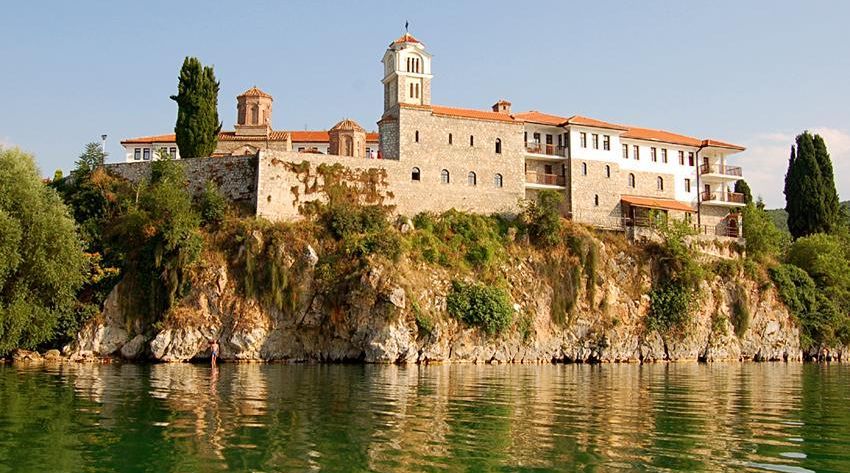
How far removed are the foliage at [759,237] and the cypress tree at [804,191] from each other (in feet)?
21.2

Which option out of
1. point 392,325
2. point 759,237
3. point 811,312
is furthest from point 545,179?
point 811,312

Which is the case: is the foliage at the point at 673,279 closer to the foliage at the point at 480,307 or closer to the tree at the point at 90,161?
the foliage at the point at 480,307

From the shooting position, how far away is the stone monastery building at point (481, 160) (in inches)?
1966

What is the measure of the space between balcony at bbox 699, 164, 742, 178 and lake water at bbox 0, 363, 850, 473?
37128 mm

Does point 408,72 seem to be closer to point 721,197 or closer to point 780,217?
point 721,197

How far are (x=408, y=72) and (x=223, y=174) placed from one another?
14.2m

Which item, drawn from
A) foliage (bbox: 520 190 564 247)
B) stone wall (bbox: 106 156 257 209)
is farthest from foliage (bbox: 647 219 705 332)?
stone wall (bbox: 106 156 257 209)

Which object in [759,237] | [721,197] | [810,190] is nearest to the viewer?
[759,237]

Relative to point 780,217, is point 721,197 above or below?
below

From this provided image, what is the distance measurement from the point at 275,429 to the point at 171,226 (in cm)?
3161

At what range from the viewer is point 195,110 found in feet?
170

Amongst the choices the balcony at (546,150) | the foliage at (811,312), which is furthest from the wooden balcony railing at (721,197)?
the balcony at (546,150)

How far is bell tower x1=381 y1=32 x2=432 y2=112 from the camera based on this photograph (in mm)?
54250

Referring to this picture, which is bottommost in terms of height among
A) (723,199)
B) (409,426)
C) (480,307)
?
(409,426)
